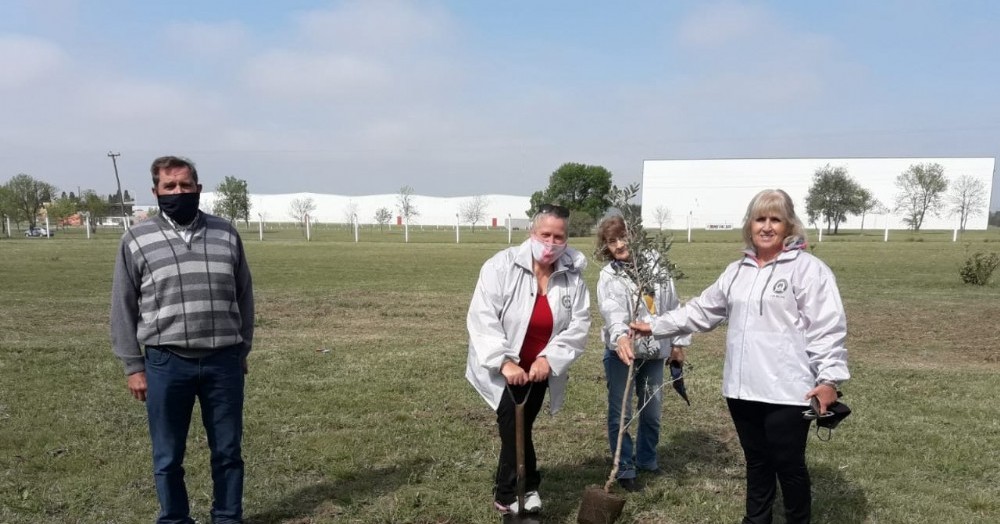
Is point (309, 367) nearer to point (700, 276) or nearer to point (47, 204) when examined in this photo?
point (700, 276)

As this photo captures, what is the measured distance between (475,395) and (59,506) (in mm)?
3916

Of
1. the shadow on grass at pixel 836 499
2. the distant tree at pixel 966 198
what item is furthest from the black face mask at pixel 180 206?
the distant tree at pixel 966 198

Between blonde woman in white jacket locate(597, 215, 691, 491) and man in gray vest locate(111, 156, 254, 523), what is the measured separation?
2414 mm

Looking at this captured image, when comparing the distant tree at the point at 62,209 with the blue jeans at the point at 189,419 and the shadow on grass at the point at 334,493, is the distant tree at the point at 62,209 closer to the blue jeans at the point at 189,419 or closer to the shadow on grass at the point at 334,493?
the shadow on grass at the point at 334,493

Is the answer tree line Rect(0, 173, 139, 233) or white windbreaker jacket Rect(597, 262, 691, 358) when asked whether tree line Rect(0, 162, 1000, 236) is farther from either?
white windbreaker jacket Rect(597, 262, 691, 358)

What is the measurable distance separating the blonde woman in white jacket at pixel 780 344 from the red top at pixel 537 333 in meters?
1.06

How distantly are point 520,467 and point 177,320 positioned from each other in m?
2.20

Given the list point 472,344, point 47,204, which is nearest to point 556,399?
point 472,344

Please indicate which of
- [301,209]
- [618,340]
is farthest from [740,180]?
[618,340]

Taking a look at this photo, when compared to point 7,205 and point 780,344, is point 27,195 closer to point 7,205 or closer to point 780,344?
point 7,205

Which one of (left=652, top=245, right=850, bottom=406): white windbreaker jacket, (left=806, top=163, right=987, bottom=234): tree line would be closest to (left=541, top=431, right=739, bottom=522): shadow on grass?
Answer: (left=652, top=245, right=850, bottom=406): white windbreaker jacket

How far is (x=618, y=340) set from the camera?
4066mm

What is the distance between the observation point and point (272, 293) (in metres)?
15.8

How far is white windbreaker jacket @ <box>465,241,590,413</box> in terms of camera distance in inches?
150
